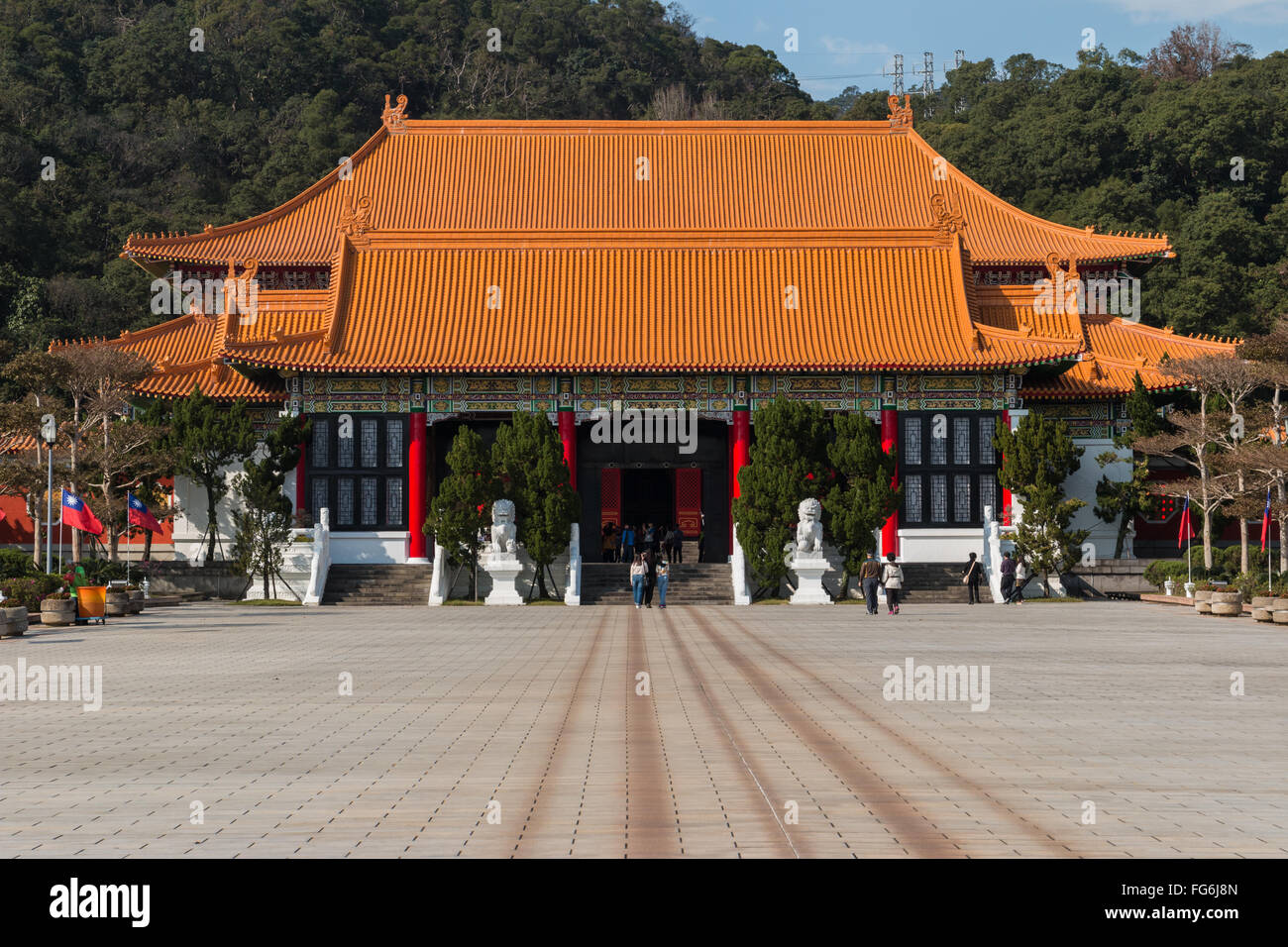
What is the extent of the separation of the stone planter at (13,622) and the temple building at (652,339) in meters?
14.9

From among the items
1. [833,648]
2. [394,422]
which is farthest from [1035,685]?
[394,422]

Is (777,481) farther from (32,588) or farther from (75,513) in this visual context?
(32,588)

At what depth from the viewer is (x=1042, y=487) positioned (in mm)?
37500

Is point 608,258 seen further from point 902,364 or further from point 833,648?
point 833,648

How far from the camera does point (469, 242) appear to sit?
4244 centimetres

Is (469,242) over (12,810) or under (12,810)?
over

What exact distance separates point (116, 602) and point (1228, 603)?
22442 millimetres

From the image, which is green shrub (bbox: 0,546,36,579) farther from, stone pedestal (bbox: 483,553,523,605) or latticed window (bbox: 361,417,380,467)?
stone pedestal (bbox: 483,553,523,605)

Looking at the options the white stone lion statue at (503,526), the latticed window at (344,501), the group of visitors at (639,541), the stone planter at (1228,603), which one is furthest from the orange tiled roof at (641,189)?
the stone planter at (1228,603)

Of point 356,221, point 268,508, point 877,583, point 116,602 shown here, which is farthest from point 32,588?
point 356,221

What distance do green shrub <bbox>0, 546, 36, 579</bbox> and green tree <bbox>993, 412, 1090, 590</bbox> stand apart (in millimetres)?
23655

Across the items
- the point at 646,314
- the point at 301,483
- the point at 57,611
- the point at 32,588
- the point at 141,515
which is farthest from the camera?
the point at 646,314

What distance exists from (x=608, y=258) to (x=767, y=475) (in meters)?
9.74

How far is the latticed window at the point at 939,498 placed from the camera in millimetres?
39438
